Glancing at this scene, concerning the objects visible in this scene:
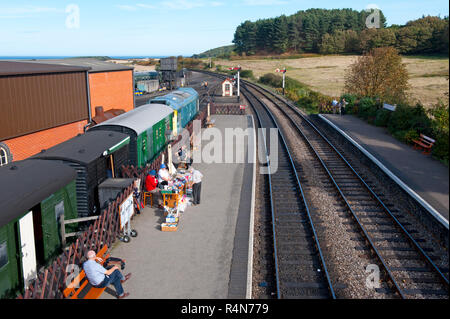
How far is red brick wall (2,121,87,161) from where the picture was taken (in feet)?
52.7

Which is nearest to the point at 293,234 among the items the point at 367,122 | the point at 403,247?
the point at 403,247

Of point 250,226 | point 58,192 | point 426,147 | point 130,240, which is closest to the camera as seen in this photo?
point 58,192

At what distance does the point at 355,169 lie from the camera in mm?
18875

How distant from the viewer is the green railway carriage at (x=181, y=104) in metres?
23.6

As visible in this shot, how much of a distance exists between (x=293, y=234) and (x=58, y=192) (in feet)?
22.9

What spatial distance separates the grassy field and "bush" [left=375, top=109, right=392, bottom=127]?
5.02 meters

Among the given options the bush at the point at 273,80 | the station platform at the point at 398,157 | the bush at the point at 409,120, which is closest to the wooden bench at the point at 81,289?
the station platform at the point at 398,157

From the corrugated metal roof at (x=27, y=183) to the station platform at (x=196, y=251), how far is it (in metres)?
2.48

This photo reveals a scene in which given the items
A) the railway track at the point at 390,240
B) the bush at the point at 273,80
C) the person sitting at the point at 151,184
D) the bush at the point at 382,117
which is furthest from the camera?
the bush at the point at 273,80

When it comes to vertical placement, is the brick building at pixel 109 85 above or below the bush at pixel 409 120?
above

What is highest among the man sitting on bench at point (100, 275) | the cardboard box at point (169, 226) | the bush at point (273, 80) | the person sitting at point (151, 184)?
the bush at point (273, 80)

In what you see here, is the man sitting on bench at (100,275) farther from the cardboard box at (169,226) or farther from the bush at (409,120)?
the bush at (409,120)

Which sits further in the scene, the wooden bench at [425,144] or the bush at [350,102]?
the bush at [350,102]
